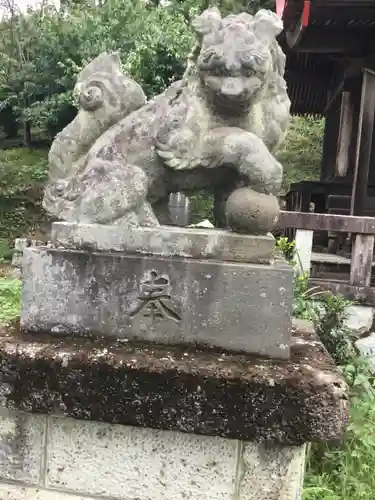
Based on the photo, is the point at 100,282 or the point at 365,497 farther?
Result: the point at 365,497

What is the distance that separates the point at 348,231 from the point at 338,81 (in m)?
4.40

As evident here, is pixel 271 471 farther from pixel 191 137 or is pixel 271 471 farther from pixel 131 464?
pixel 191 137

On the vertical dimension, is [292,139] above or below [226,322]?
above

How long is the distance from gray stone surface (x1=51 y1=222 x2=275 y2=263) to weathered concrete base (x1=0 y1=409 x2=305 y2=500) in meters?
0.59

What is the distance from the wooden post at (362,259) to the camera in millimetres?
4734

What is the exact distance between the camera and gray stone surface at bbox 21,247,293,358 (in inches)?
69.2

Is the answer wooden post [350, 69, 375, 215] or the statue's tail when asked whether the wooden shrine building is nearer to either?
wooden post [350, 69, 375, 215]

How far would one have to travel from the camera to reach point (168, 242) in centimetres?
185

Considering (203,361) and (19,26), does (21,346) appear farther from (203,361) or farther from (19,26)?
(19,26)

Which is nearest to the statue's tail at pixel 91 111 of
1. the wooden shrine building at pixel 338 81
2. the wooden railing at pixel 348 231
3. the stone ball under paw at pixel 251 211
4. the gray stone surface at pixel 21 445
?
the stone ball under paw at pixel 251 211

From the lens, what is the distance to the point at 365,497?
274 centimetres

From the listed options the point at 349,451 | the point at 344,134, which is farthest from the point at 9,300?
the point at 344,134

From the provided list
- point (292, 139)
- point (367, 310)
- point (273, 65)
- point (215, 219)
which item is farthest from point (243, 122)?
point (292, 139)

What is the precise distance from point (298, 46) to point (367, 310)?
3420 mm
